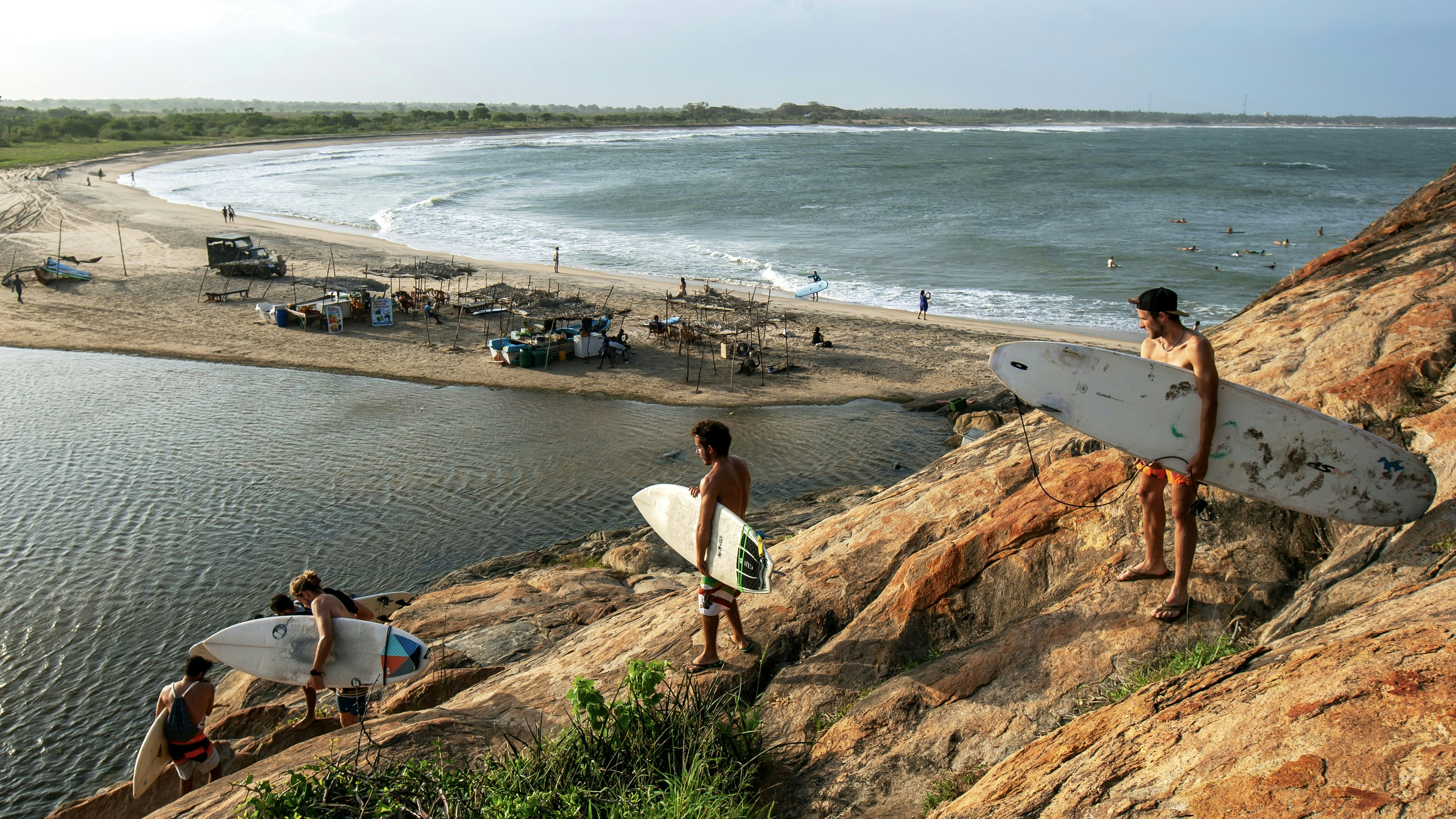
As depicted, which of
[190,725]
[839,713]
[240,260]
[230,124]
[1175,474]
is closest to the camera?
[1175,474]

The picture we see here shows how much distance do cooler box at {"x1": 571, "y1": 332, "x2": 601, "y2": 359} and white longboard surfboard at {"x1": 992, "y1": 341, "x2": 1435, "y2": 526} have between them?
18517 millimetres

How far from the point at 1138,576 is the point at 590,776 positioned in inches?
129

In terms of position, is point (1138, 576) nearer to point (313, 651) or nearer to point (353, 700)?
point (353, 700)

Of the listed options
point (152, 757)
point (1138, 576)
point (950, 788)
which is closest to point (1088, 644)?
point (1138, 576)

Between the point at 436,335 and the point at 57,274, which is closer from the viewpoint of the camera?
the point at 436,335

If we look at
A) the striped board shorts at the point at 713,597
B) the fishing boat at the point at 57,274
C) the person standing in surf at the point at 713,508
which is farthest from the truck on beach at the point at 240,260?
the striped board shorts at the point at 713,597

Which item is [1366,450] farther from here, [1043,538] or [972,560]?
[972,560]

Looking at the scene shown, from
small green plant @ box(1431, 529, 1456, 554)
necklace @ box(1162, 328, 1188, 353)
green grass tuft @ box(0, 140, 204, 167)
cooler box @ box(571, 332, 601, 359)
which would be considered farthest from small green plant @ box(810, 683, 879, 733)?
green grass tuft @ box(0, 140, 204, 167)

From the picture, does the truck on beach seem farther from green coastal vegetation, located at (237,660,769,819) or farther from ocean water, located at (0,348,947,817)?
green coastal vegetation, located at (237,660,769,819)

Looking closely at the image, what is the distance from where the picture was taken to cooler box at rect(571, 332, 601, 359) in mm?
22375

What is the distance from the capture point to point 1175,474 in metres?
4.56

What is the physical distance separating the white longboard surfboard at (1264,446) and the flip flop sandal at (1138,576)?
1.95 ft

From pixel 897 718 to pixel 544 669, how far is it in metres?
3.25

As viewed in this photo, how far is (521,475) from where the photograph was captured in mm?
15016
